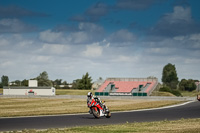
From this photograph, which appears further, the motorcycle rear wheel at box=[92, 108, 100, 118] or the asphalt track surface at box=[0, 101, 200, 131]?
the motorcycle rear wheel at box=[92, 108, 100, 118]

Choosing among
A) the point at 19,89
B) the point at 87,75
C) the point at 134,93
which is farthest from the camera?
the point at 87,75

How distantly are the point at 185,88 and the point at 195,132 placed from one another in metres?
176

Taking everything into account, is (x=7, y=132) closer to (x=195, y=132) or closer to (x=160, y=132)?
(x=160, y=132)

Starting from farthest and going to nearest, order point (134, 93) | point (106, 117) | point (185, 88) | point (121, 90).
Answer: point (185, 88)
point (121, 90)
point (134, 93)
point (106, 117)

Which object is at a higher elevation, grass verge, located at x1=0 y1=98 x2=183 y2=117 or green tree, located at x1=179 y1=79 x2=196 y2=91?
green tree, located at x1=179 y1=79 x2=196 y2=91

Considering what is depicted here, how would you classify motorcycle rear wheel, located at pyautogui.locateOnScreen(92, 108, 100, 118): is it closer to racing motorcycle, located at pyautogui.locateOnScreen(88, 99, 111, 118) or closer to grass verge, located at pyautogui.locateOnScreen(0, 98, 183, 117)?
racing motorcycle, located at pyautogui.locateOnScreen(88, 99, 111, 118)

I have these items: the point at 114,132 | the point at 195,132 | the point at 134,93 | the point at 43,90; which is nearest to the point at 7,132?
the point at 114,132

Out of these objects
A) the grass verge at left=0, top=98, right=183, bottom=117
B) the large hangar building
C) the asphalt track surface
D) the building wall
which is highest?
the large hangar building

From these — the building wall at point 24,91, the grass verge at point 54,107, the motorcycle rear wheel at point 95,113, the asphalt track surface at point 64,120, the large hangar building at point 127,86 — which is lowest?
the grass verge at point 54,107

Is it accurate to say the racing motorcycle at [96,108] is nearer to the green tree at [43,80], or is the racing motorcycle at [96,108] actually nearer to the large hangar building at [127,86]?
the large hangar building at [127,86]

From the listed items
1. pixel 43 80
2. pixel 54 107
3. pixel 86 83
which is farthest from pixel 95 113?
pixel 43 80

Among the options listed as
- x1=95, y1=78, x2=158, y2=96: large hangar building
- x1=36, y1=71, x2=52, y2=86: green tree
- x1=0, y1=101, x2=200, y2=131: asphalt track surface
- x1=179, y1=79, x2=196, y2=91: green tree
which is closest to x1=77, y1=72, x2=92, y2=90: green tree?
x1=36, y1=71, x2=52, y2=86: green tree

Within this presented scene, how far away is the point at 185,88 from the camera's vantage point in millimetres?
187375

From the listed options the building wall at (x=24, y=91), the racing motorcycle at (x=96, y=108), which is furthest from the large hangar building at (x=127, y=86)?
the racing motorcycle at (x=96, y=108)
